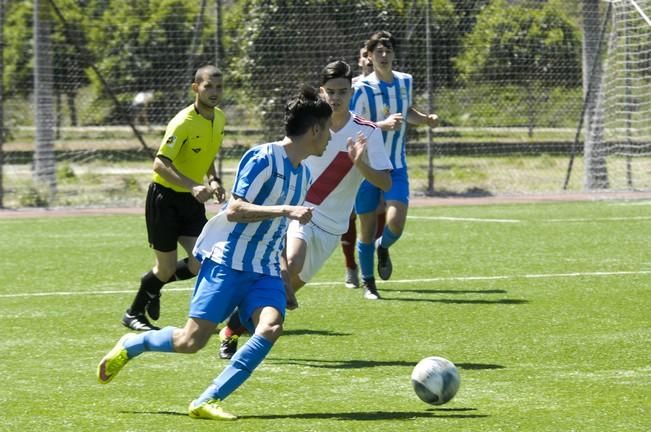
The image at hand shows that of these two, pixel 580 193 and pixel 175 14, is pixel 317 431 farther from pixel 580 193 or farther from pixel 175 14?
pixel 175 14

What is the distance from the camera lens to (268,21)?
74.2 ft

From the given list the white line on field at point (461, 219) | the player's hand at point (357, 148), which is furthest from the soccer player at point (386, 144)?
the white line on field at point (461, 219)

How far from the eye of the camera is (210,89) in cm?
880

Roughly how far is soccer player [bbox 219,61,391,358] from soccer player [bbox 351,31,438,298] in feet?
6.78

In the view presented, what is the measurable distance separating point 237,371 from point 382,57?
5.07m

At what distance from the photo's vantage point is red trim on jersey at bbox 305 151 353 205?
8.59 meters

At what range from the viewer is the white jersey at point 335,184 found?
8.51 m

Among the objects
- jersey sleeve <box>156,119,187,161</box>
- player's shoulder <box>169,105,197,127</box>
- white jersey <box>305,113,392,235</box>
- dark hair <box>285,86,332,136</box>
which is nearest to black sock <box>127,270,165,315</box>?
→ jersey sleeve <box>156,119,187,161</box>

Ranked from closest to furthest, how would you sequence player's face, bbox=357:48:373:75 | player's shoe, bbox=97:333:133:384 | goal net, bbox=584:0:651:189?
player's shoe, bbox=97:333:133:384, player's face, bbox=357:48:373:75, goal net, bbox=584:0:651:189

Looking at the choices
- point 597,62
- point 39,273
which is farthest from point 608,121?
point 39,273

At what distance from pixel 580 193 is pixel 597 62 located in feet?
8.00

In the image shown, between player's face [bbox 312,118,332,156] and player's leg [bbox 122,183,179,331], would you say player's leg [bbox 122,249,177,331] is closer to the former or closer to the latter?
player's leg [bbox 122,183,179,331]

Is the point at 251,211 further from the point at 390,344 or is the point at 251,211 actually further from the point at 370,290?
the point at 370,290

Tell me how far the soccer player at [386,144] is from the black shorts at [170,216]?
78.8 inches
